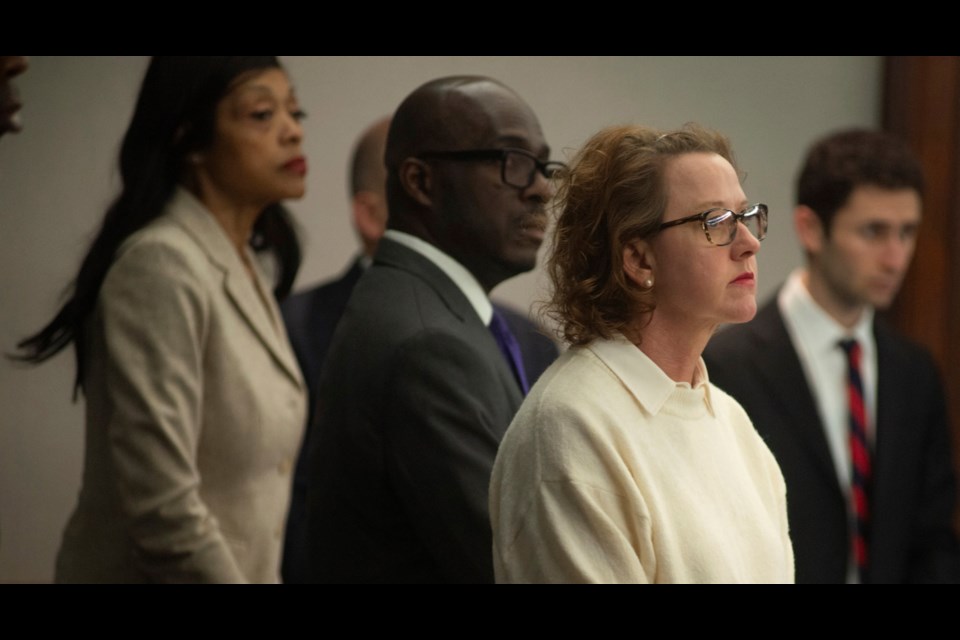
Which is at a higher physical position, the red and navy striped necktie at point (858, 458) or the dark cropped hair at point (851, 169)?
the dark cropped hair at point (851, 169)

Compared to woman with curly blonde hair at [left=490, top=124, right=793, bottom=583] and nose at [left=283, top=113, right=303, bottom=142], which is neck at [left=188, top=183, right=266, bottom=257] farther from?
woman with curly blonde hair at [left=490, top=124, right=793, bottom=583]

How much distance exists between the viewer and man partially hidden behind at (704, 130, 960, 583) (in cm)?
323

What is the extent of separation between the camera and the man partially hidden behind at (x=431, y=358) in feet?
6.58

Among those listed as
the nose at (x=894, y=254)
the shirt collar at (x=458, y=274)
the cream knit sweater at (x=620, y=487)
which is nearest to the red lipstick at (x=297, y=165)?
the shirt collar at (x=458, y=274)

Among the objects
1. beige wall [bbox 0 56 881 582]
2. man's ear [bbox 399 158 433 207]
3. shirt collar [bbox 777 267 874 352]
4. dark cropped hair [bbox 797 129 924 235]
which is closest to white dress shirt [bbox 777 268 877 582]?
shirt collar [bbox 777 267 874 352]

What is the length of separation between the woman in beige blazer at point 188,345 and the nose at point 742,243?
1185mm

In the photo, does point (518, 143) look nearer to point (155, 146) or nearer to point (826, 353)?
point (155, 146)

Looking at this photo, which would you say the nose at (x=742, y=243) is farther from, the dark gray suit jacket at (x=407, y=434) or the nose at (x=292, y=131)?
the nose at (x=292, y=131)

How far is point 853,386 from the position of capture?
11.6 feet

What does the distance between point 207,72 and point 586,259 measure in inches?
48.7

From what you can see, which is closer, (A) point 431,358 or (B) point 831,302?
(A) point 431,358

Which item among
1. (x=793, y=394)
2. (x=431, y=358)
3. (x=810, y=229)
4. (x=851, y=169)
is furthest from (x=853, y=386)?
(x=431, y=358)

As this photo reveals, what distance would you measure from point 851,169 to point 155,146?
1946 millimetres

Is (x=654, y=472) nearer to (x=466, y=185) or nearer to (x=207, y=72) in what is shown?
(x=466, y=185)
